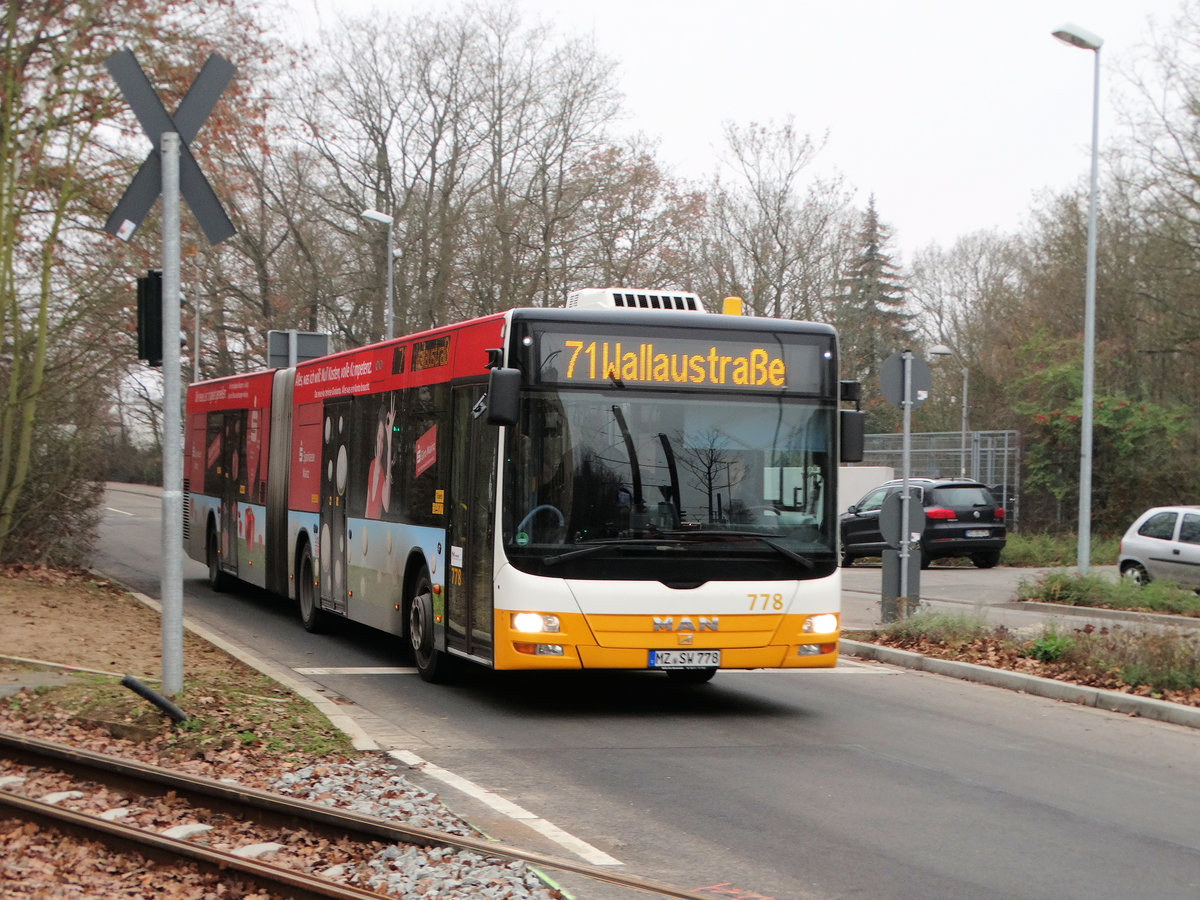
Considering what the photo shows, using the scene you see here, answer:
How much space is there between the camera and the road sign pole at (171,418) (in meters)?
9.05

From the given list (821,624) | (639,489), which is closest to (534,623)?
(639,489)

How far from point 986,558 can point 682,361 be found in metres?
19.2

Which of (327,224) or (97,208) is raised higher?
(327,224)

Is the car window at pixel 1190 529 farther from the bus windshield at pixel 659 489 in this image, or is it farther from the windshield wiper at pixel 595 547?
the windshield wiper at pixel 595 547

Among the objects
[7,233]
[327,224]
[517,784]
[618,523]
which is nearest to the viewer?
[517,784]

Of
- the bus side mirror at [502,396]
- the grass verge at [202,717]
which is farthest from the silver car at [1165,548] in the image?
the grass verge at [202,717]

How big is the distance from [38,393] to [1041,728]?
13.2 meters

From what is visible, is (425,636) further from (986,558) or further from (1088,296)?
(986,558)

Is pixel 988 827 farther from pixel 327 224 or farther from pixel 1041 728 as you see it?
pixel 327 224

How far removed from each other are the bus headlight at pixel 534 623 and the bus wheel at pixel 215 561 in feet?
38.1

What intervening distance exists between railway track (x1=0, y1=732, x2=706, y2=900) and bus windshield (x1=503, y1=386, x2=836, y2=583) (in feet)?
10.8

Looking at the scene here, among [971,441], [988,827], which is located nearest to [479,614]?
[988,827]

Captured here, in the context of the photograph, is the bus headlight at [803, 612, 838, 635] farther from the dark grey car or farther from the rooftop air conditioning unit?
the dark grey car

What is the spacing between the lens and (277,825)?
22.4 ft
